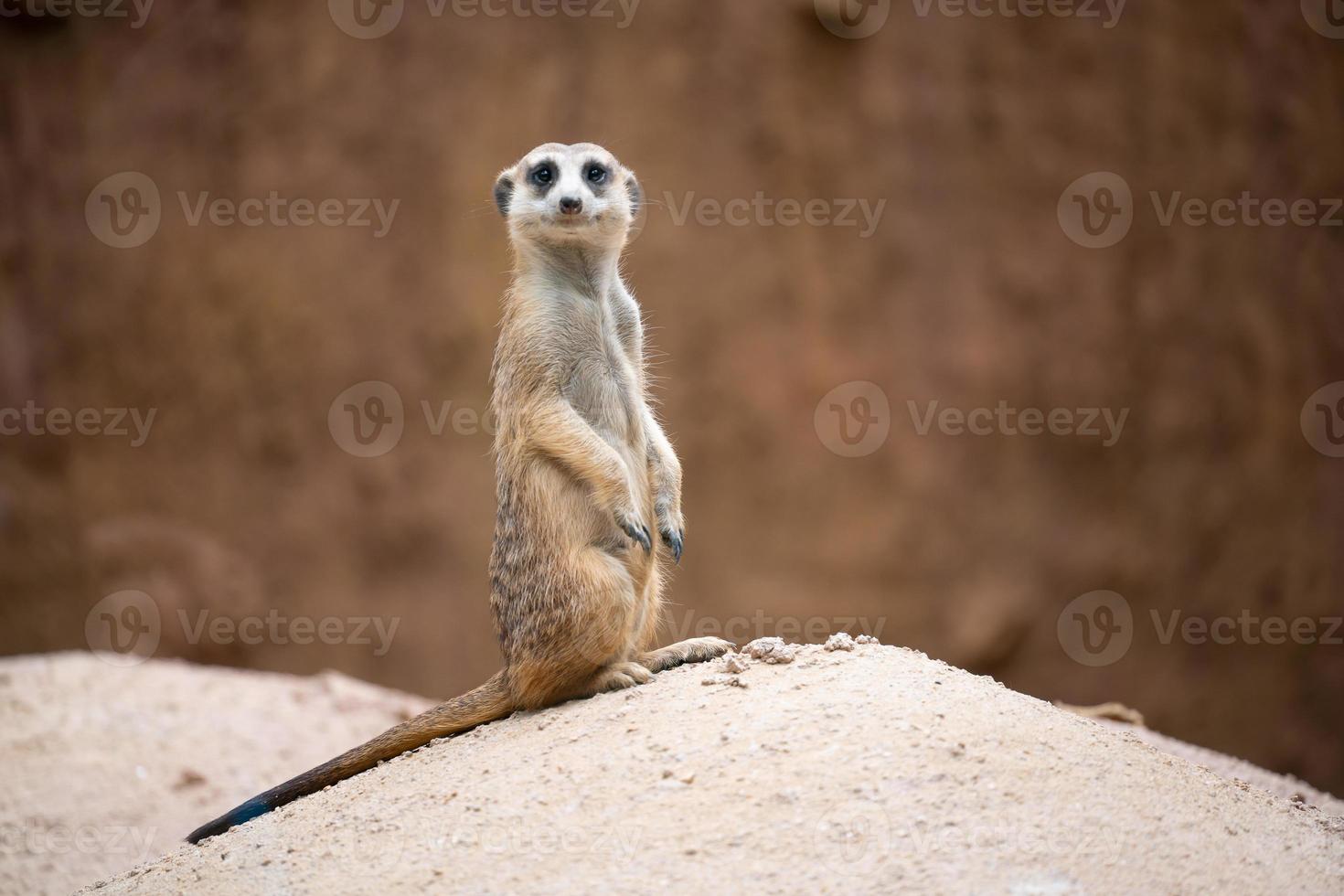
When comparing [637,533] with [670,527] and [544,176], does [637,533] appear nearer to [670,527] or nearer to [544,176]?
[670,527]

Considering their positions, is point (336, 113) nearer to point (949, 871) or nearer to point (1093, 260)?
point (1093, 260)

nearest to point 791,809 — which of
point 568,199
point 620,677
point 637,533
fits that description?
point 620,677

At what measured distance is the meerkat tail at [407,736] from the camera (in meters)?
3.29

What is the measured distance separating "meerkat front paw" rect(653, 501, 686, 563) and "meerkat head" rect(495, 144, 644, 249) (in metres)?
0.80

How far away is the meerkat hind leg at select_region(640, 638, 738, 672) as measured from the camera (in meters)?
3.48

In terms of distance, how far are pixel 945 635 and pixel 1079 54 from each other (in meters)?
3.71

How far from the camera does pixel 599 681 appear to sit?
3.26 m

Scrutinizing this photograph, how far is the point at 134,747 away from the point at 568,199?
10.3 ft

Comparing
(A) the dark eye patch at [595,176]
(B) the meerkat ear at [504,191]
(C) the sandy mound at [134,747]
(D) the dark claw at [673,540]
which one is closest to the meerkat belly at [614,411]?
(D) the dark claw at [673,540]

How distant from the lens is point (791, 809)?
95.9 inches

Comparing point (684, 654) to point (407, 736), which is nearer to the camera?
point (407, 736)

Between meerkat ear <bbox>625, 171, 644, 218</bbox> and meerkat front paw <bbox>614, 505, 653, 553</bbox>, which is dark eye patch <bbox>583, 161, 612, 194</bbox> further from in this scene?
meerkat front paw <bbox>614, 505, 653, 553</bbox>

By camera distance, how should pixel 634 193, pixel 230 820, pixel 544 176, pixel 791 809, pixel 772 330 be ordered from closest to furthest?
1. pixel 791 809
2. pixel 230 820
3. pixel 544 176
4. pixel 634 193
5. pixel 772 330

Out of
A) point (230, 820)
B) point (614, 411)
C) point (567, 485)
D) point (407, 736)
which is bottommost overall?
point (230, 820)
